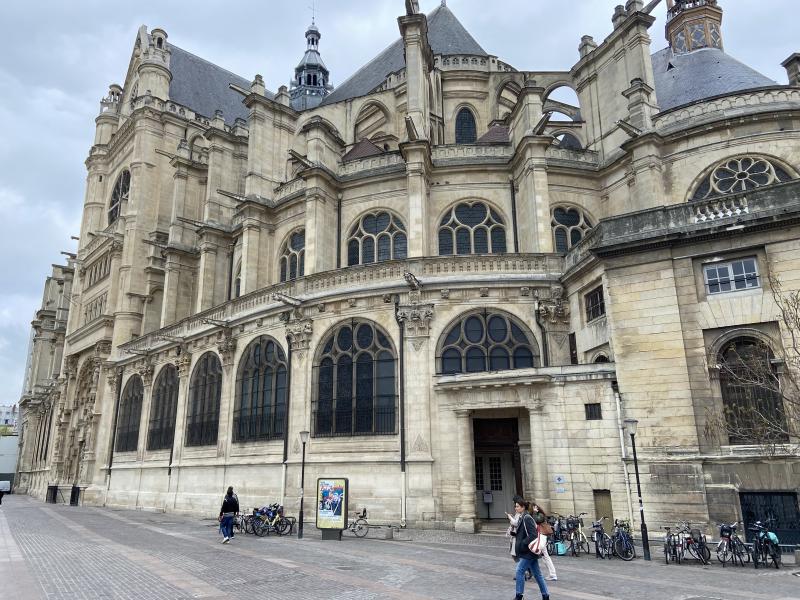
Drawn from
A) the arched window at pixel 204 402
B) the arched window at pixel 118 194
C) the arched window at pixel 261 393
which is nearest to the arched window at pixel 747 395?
the arched window at pixel 261 393

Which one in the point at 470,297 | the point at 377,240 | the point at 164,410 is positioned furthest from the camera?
the point at 164,410

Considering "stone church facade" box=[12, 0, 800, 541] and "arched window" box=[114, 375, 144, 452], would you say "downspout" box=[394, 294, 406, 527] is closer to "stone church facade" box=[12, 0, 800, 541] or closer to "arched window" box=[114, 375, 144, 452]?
"stone church facade" box=[12, 0, 800, 541]

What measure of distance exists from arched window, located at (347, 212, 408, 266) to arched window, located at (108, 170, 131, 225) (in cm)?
2762

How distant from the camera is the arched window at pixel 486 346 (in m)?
22.4

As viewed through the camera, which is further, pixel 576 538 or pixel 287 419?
pixel 287 419

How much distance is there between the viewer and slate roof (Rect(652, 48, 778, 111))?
95.6 feet

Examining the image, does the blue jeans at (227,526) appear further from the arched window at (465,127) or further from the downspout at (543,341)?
the arched window at (465,127)

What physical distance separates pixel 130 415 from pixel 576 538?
30321 mm

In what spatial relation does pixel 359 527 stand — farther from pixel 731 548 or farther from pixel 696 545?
pixel 731 548

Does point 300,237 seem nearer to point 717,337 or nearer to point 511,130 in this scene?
point 511,130

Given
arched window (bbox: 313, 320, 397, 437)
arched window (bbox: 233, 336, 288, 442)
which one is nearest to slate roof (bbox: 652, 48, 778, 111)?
arched window (bbox: 313, 320, 397, 437)

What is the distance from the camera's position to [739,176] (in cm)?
2470

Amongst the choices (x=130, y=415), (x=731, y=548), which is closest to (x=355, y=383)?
(x=731, y=548)

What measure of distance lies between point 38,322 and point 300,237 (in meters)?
59.9
